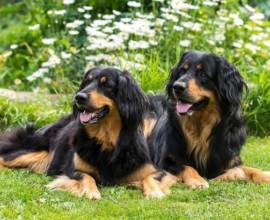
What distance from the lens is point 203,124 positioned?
7.96 meters

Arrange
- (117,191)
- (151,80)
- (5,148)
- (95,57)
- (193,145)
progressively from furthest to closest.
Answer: (95,57) → (151,80) → (5,148) → (193,145) → (117,191)

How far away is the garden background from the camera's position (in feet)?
25.1

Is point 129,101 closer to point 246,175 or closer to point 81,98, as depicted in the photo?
point 81,98

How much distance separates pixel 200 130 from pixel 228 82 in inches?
22.8

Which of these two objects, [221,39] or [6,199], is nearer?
[6,199]

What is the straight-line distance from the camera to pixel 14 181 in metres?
7.71

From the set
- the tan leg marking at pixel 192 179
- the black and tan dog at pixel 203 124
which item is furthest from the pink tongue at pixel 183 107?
the tan leg marking at pixel 192 179

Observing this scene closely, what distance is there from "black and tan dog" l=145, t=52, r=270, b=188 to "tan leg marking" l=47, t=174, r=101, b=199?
0.97 m

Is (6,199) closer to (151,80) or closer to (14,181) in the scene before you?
(14,181)

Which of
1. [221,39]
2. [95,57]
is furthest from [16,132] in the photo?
[221,39]

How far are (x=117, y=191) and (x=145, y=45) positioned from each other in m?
4.03

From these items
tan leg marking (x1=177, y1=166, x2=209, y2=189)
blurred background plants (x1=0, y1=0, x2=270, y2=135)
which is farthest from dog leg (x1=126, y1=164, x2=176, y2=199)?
blurred background plants (x1=0, y1=0, x2=270, y2=135)

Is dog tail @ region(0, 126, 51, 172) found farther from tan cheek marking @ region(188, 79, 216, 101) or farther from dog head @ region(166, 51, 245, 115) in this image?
tan cheek marking @ region(188, 79, 216, 101)

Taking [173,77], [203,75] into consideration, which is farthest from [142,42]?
[203,75]
